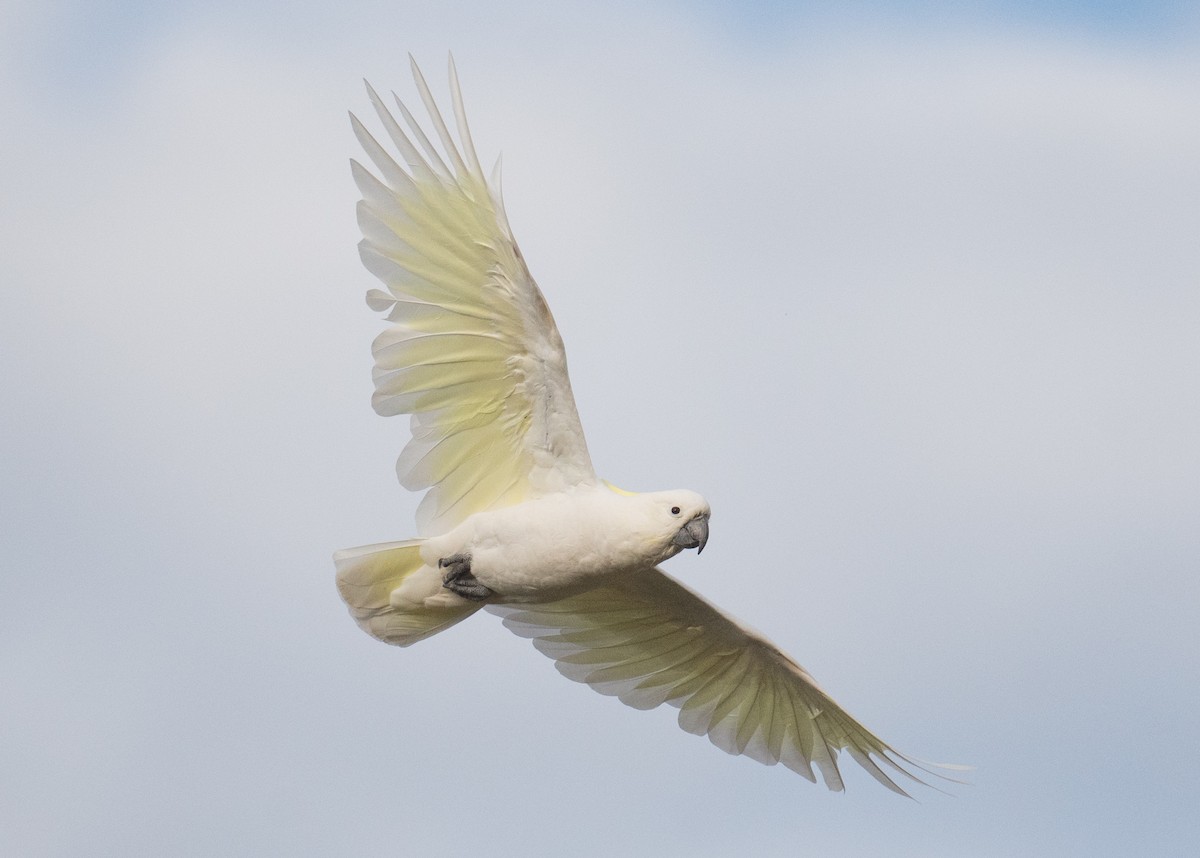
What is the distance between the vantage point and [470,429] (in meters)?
8.35

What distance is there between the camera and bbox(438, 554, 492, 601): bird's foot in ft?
27.2

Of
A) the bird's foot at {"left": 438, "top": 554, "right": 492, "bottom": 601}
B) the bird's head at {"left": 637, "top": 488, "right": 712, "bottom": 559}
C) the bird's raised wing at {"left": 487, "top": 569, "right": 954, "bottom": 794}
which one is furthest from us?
the bird's raised wing at {"left": 487, "top": 569, "right": 954, "bottom": 794}

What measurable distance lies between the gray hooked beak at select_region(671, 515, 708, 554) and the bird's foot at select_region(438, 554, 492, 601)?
1.00 metres

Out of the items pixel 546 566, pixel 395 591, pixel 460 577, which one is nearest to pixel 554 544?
pixel 546 566

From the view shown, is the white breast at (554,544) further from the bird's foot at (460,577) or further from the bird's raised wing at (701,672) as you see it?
the bird's raised wing at (701,672)

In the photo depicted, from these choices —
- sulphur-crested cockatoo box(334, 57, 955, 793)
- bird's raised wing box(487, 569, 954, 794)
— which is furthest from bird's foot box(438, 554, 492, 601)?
bird's raised wing box(487, 569, 954, 794)

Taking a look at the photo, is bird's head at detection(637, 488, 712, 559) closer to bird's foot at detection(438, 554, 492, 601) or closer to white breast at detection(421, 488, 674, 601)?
white breast at detection(421, 488, 674, 601)

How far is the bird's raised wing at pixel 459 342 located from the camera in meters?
8.02

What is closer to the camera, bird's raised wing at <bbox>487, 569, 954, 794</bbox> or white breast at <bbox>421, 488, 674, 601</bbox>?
white breast at <bbox>421, 488, 674, 601</bbox>

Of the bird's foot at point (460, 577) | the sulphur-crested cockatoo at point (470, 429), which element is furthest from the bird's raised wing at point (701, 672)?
the bird's foot at point (460, 577)

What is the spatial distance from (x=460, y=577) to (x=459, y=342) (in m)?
1.14

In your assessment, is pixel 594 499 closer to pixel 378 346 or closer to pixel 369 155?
pixel 378 346

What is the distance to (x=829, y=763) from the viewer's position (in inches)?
379

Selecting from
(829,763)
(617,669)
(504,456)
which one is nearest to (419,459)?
(504,456)
